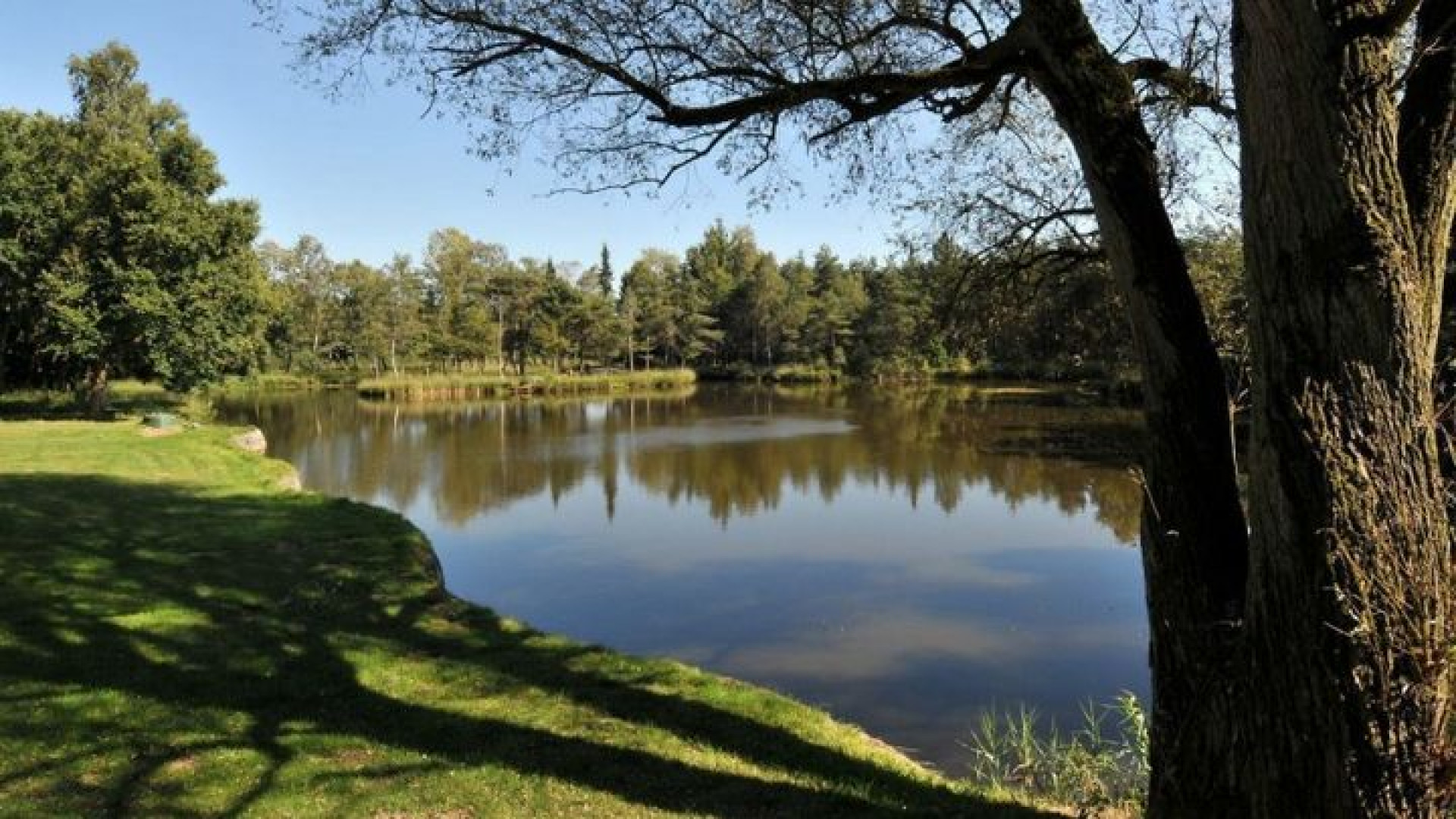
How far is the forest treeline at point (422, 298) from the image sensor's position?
645cm

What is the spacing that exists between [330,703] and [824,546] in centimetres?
998

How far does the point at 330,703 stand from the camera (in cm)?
602

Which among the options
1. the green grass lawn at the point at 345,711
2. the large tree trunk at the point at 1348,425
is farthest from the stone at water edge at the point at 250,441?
the large tree trunk at the point at 1348,425

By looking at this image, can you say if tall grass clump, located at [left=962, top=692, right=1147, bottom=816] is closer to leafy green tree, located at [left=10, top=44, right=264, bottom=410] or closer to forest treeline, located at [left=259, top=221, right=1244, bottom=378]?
leafy green tree, located at [left=10, top=44, right=264, bottom=410]

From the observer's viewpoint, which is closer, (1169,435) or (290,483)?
(1169,435)

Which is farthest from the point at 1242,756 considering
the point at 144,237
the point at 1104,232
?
the point at 144,237

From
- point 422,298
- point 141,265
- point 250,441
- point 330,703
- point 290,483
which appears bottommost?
point 330,703

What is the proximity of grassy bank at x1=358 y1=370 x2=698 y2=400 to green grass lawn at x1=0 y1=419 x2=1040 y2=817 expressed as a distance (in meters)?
44.4

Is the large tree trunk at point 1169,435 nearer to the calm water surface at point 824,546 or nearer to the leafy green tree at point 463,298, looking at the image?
the calm water surface at point 824,546

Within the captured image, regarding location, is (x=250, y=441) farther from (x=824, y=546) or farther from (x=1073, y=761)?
(x=1073, y=761)

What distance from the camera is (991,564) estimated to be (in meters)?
13.8

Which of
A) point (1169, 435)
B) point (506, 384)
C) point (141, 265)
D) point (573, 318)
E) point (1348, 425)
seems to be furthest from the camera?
point (573, 318)

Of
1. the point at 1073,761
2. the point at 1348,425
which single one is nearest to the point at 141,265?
the point at 1073,761

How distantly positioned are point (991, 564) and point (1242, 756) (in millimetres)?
11007
